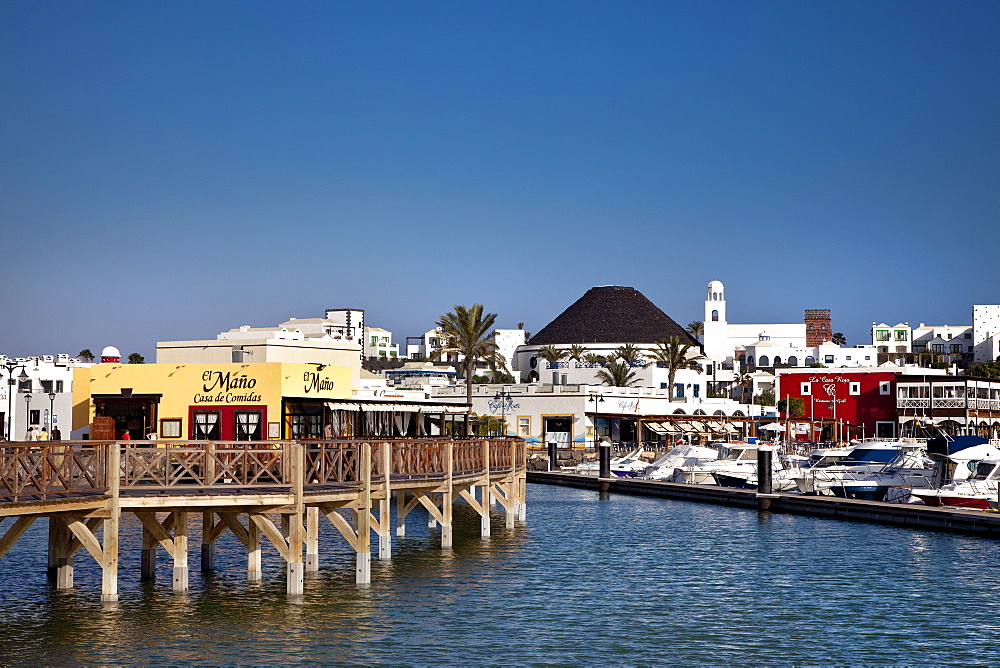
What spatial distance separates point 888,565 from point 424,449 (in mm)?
12212

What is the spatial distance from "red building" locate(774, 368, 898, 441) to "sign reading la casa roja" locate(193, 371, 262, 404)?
64.5 metres

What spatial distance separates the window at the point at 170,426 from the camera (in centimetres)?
5344

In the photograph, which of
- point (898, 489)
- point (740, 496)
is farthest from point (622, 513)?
point (898, 489)

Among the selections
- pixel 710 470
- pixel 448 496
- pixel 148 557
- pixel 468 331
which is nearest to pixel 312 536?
pixel 148 557

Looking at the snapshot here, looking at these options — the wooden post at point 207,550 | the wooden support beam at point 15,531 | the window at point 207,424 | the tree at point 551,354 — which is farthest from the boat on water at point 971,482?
the tree at point 551,354

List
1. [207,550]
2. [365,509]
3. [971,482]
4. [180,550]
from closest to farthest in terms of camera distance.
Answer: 1. [180,550]
2. [365,509]
3. [207,550]
4. [971,482]

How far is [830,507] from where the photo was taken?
1762 inches

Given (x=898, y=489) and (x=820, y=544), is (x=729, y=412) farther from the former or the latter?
(x=820, y=544)

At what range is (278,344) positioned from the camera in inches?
2244

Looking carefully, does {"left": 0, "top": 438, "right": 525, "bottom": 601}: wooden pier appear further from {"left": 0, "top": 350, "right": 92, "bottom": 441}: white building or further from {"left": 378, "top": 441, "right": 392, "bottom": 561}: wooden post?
{"left": 0, "top": 350, "right": 92, "bottom": 441}: white building

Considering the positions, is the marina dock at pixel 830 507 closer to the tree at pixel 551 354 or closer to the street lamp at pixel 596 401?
the street lamp at pixel 596 401

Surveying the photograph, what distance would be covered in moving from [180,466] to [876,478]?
36.4 metres

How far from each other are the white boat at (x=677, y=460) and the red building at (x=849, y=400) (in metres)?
42.4

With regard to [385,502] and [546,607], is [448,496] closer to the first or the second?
[385,502]
